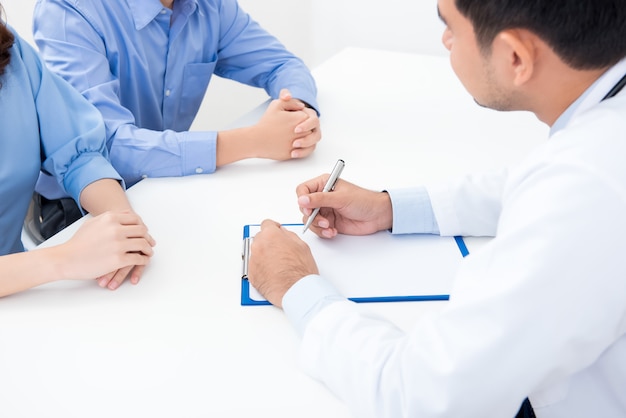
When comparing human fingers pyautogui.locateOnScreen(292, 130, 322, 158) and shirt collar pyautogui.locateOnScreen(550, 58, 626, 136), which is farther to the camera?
human fingers pyautogui.locateOnScreen(292, 130, 322, 158)

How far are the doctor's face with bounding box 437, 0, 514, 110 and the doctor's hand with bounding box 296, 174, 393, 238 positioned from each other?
0.25m

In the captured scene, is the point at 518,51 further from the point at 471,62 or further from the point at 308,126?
the point at 308,126

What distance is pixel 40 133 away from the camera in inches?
43.9

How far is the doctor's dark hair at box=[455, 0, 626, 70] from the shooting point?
0.65 metres

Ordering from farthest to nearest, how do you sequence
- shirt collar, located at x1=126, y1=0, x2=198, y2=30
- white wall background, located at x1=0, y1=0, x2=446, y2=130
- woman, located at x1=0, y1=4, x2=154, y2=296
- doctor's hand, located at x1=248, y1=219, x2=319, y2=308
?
white wall background, located at x1=0, y1=0, x2=446, y2=130, shirt collar, located at x1=126, y1=0, x2=198, y2=30, woman, located at x1=0, y1=4, x2=154, y2=296, doctor's hand, located at x1=248, y1=219, x2=319, y2=308

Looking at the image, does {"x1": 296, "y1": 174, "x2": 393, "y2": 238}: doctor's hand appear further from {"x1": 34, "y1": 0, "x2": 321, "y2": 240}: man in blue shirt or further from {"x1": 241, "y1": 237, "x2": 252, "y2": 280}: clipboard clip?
{"x1": 34, "y1": 0, "x2": 321, "y2": 240}: man in blue shirt

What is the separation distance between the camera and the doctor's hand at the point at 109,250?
0.85 meters

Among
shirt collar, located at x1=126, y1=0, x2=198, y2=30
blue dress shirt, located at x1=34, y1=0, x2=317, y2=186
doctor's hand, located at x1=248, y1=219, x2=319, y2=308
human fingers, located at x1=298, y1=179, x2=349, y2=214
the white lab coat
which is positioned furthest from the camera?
shirt collar, located at x1=126, y1=0, x2=198, y2=30

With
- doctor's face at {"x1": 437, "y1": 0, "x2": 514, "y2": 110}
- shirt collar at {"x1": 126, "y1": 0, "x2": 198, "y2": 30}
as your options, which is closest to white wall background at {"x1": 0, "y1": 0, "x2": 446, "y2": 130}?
shirt collar at {"x1": 126, "y1": 0, "x2": 198, "y2": 30}

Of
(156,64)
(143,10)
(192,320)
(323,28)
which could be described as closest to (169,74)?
(156,64)

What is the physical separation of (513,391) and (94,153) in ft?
2.67

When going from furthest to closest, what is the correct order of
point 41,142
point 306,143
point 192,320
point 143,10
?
point 143,10, point 306,143, point 41,142, point 192,320

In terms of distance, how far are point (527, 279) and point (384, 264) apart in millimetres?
353

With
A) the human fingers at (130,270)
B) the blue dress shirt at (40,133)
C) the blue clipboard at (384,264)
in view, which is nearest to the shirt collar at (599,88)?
the blue clipboard at (384,264)
